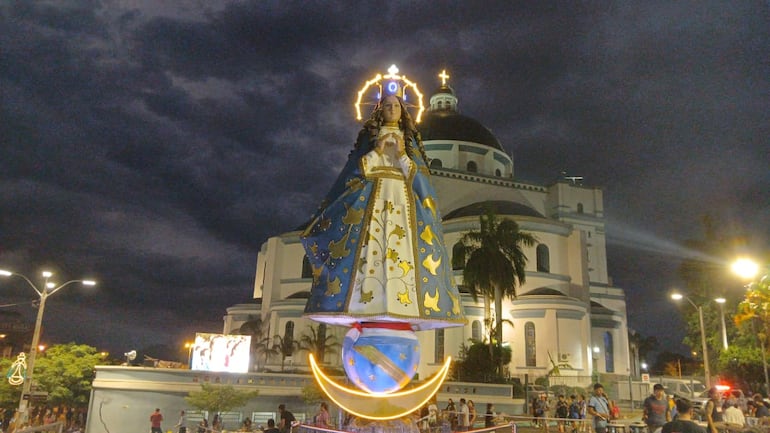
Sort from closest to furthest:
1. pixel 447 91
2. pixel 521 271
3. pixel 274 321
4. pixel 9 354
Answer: pixel 521 271 → pixel 274 321 → pixel 447 91 → pixel 9 354

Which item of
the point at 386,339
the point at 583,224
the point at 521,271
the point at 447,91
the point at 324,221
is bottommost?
the point at 386,339

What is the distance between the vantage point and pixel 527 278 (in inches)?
1591

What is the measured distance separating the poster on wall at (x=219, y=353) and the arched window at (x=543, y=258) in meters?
22.9

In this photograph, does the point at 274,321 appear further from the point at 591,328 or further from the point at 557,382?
the point at 591,328

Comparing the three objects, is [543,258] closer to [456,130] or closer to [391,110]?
[456,130]

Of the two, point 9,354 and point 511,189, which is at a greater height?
point 511,189

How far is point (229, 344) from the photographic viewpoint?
28.0 metres

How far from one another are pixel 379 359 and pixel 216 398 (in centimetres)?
1733

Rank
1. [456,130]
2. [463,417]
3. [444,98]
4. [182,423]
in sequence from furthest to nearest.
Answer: [444,98] < [456,130] < [182,423] < [463,417]

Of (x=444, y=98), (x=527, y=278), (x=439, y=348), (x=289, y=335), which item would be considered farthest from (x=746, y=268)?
(x=444, y=98)

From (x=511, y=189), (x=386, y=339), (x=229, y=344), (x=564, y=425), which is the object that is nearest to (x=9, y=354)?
(x=229, y=344)

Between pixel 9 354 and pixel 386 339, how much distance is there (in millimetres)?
83571

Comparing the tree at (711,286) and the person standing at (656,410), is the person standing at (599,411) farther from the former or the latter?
the tree at (711,286)

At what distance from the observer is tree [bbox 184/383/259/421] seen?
22734 mm
